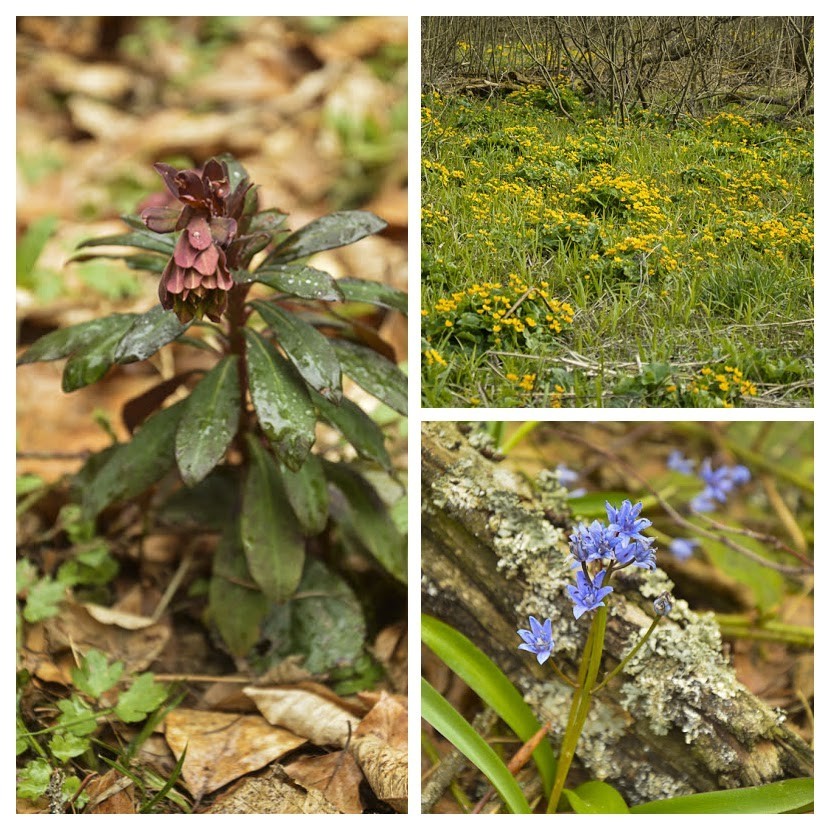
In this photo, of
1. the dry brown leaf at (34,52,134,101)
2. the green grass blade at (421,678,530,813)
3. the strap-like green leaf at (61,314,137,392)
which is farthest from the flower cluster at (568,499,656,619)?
the dry brown leaf at (34,52,134,101)

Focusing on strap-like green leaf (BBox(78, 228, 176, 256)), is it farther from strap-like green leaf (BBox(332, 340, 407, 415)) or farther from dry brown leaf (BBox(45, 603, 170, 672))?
dry brown leaf (BBox(45, 603, 170, 672))

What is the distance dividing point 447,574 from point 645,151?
2.33ft

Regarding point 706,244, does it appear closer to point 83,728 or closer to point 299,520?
point 299,520

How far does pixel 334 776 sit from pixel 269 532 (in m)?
0.38

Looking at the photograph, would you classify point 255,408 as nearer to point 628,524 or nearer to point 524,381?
point 524,381

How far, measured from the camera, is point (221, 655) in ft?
4.83

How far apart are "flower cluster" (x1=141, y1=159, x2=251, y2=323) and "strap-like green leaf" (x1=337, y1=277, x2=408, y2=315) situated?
0.89ft

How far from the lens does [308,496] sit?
1300 millimetres

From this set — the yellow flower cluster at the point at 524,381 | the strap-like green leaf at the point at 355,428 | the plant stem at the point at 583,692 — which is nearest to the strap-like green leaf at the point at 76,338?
the strap-like green leaf at the point at 355,428

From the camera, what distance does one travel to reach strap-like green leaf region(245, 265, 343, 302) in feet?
3.75

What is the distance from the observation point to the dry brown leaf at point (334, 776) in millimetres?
1264

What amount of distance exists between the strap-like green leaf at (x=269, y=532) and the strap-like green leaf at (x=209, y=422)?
6.1 inches

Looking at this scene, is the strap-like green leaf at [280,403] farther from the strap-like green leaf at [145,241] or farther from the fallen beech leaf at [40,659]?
the fallen beech leaf at [40,659]

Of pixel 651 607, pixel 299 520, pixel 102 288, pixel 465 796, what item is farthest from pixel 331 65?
pixel 465 796
